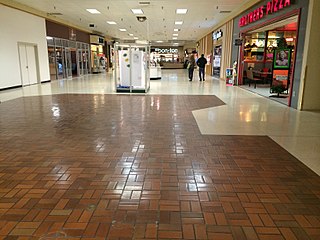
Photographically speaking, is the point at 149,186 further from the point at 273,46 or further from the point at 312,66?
the point at 273,46

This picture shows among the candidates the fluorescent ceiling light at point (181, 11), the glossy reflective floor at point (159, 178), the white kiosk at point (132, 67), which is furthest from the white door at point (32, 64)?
the glossy reflective floor at point (159, 178)

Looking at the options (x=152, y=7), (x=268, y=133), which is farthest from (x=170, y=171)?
(x=152, y=7)

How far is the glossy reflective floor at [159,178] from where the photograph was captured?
2.22 metres

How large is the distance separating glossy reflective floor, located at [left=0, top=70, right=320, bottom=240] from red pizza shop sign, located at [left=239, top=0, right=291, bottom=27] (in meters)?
3.80

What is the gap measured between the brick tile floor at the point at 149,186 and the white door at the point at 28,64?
8.34 metres

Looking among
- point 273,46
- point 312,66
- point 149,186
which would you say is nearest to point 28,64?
point 273,46

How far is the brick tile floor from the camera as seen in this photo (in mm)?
2195

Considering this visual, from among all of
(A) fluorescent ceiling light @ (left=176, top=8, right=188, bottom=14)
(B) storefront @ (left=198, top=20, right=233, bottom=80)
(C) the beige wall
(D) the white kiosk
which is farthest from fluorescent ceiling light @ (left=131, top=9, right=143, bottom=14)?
(C) the beige wall

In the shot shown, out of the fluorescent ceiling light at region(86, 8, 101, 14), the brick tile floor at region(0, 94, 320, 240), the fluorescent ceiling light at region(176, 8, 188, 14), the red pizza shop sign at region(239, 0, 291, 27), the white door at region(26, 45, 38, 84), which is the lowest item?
the brick tile floor at region(0, 94, 320, 240)

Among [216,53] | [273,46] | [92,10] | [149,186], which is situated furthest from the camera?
[216,53]

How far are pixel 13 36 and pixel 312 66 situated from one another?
11.2 m

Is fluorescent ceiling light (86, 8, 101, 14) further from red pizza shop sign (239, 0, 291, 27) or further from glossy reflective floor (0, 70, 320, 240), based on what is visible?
glossy reflective floor (0, 70, 320, 240)

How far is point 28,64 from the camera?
43.2 feet

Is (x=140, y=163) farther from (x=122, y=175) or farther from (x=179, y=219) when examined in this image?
(x=179, y=219)
